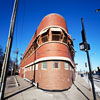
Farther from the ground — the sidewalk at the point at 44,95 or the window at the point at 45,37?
the window at the point at 45,37

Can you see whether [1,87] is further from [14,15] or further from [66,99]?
[14,15]

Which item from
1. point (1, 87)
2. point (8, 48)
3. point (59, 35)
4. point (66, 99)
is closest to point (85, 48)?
point (66, 99)

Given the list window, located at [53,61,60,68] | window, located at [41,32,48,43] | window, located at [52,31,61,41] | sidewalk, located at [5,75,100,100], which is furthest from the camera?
window, located at [41,32,48,43]

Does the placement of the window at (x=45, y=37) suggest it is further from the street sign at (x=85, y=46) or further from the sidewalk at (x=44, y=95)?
the sidewalk at (x=44, y=95)

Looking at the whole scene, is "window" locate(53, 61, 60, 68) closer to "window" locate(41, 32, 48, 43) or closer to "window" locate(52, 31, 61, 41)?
"window" locate(52, 31, 61, 41)

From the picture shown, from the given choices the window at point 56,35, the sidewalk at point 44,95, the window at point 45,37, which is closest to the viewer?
the sidewalk at point 44,95

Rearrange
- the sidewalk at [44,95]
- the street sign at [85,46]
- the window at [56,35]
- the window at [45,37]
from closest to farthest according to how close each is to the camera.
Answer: the street sign at [85,46] < the sidewalk at [44,95] < the window at [56,35] < the window at [45,37]

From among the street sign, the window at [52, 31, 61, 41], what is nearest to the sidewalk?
the street sign

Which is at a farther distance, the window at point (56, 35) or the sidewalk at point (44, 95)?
the window at point (56, 35)

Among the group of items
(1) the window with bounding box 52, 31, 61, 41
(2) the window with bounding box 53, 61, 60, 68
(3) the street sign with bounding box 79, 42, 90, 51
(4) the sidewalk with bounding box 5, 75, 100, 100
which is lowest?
(4) the sidewalk with bounding box 5, 75, 100, 100

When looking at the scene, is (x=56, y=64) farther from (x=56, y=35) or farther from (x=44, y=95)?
(x=56, y=35)

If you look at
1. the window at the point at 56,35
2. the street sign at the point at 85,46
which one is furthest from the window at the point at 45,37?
the street sign at the point at 85,46

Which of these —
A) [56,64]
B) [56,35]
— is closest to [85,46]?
[56,64]

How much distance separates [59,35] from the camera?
9617 mm
